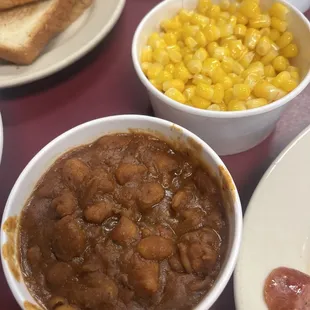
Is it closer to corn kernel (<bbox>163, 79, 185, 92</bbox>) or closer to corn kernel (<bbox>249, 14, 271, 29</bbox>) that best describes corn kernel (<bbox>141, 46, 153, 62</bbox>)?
corn kernel (<bbox>163, 79, 185, 92</bbox>)

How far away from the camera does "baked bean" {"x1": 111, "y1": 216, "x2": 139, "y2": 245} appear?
1.19 metres

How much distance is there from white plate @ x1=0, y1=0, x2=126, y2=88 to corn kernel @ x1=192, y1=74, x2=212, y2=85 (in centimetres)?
46

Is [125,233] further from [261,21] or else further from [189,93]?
[261,21]

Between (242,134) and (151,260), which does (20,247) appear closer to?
(151,260)

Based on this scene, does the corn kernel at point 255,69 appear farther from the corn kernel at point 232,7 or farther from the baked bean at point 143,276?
the baked bean at point 143,276

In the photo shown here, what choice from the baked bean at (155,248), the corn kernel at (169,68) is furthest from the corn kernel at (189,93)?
the baked bean at (155,248)

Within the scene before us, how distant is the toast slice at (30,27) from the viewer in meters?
1.87

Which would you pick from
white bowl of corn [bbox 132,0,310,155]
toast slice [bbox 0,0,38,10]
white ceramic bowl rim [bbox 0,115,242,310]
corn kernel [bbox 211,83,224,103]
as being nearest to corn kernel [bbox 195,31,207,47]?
white bowl of corn [bbox 132,0,310,155]

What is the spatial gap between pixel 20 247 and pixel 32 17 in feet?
3.92

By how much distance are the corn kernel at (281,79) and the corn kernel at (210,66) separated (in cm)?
22

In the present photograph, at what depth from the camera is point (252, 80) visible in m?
1.66

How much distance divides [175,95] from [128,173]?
44 cm

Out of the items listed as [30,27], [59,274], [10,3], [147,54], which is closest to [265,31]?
[147,54]

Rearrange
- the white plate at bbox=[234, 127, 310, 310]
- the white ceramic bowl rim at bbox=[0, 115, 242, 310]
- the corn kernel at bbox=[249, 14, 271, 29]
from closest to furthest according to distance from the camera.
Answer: the white ceramic bowl rim at bbox=[0, 115, 242, 310], the white plate at bbox=[234, 127, 310, 310], the corn kernel at bbox=[249, 14, 271, 29]
